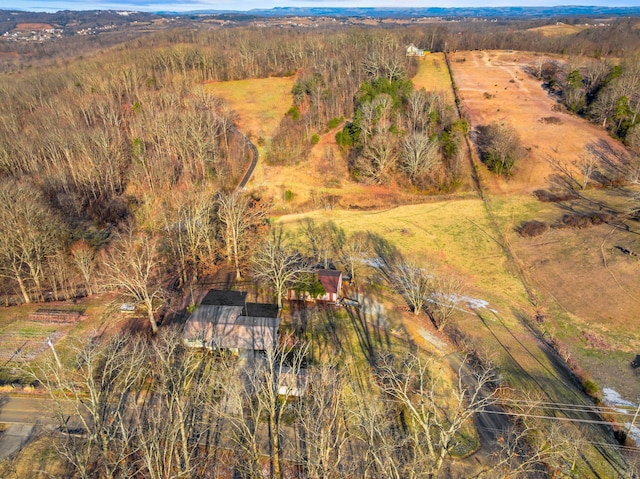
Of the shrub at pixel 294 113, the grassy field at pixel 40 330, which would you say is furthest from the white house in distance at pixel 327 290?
the shrub at pixel 294 113

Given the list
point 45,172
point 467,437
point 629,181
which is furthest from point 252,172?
point 629,181

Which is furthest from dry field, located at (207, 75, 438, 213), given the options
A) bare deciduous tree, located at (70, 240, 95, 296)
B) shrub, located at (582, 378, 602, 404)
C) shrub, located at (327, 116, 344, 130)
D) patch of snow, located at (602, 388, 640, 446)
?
patch of snow, located at (602, 388, 640, 446)

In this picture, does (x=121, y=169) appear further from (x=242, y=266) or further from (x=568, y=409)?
(x=568, y=409)

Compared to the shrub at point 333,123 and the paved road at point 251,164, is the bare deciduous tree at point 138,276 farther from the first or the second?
the shrub at point 333,123

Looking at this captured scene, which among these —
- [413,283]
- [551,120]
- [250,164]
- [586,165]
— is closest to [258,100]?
[250,164]

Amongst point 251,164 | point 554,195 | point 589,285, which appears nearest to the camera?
point 589,285

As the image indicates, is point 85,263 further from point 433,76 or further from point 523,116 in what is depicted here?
point 433,76

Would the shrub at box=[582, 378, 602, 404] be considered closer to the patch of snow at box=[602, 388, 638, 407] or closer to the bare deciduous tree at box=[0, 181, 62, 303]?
the patch of snow at box=[602, 388, 638, 407]
